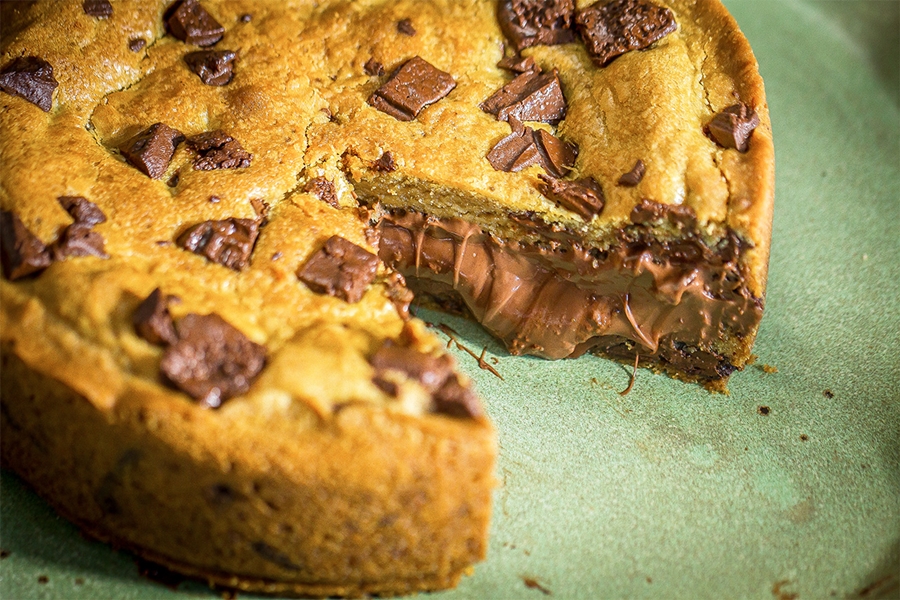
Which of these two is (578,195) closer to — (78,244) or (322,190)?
(322,190)

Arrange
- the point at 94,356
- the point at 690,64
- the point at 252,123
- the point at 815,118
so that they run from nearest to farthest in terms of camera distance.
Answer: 1. the point at 94,356
2. the point at 252,123
3. the point at 690,64
4. the point at 815,118

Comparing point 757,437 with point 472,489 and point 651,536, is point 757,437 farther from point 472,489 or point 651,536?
point 472,489

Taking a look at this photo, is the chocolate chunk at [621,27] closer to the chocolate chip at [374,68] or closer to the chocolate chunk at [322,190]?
the chocolate chip at [374,68]

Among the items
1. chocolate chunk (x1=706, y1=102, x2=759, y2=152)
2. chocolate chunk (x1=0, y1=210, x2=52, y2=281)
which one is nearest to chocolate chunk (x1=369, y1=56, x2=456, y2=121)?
chocolate chunk (x1=706, y1=102, x2=759, y2=152)

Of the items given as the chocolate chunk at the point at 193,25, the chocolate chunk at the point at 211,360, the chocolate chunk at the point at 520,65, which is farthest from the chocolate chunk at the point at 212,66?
the chocolate chunk at the point at 211,360

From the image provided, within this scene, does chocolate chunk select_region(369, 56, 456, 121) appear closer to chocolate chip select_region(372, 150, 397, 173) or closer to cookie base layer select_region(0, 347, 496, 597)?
chocolate chip select_region(372, 150, 397, 173)

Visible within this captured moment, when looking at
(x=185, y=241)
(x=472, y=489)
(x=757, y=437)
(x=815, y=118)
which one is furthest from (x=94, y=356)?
(x=815, y=118)
